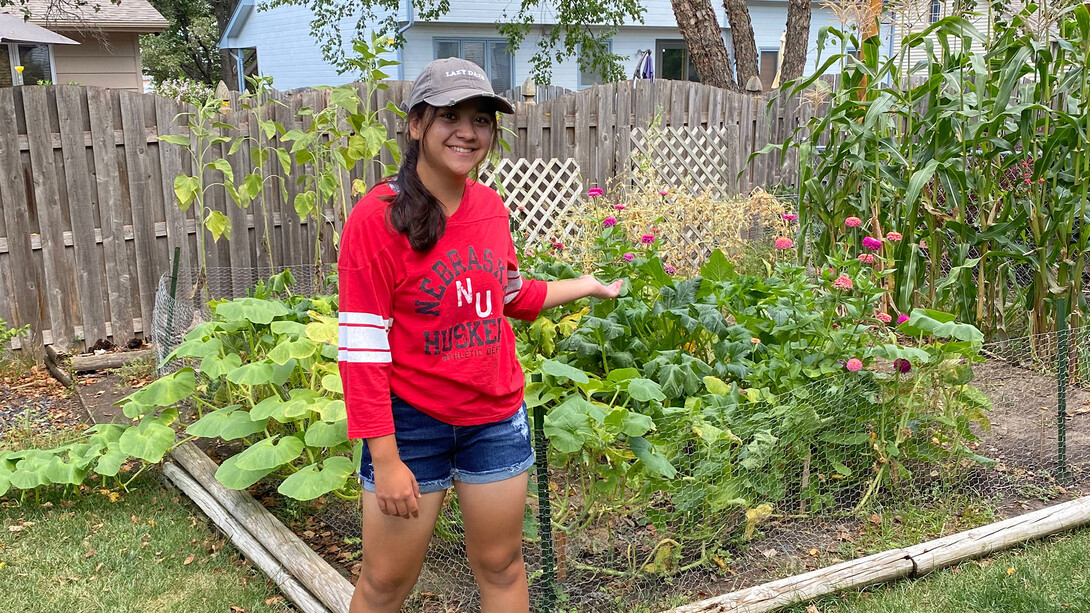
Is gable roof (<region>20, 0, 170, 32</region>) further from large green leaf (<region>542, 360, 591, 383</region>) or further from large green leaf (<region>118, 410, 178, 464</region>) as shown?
large green leaf (<region>542, 360, 591, 383</region>)

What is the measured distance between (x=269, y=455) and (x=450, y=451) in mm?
1281

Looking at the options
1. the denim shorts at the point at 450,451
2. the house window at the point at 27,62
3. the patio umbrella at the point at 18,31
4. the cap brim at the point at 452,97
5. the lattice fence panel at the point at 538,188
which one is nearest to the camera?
the cap brim at the point at 452,97

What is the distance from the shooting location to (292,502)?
365cm

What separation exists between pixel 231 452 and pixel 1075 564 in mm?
3350

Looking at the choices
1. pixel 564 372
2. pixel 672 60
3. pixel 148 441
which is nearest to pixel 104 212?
pixel 148 441

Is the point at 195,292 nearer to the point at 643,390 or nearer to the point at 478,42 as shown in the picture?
the point at 643,390

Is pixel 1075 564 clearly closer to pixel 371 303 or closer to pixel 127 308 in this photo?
pixel 371 303

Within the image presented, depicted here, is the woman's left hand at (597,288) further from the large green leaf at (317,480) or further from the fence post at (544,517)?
the large green leaf at (317,480)

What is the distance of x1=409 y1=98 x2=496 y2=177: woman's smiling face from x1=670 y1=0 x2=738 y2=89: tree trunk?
8356 millimetres

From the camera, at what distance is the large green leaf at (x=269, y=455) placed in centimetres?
317

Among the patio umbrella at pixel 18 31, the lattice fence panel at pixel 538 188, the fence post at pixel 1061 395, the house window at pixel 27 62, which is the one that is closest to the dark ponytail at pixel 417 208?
the fence post at pixel 1061 395

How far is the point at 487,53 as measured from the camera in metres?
17.0

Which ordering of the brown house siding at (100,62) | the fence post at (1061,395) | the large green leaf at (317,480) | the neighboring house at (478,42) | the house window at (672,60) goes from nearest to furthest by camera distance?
1. the large green leaf at (317,480)
2. the fence post at (1061,395)
3. the brown house siding at (100,62)
4. the neighboring house at (478,42)
5. the house window at (672,60)

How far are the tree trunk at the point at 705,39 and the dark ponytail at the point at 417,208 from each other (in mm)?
8398
